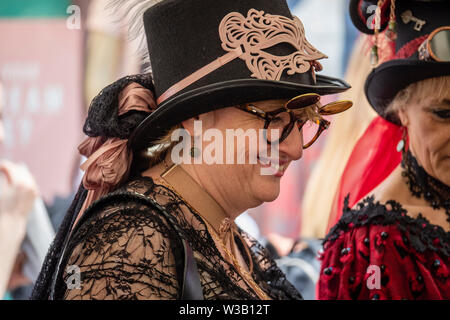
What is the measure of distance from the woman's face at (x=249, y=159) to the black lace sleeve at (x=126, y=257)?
0.93 ft

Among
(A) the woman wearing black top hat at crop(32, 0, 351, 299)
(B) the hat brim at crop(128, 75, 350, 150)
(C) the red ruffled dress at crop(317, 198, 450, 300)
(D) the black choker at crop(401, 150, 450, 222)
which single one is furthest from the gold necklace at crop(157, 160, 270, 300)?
(D) the black choker at crop(401, 150, 450, 222)

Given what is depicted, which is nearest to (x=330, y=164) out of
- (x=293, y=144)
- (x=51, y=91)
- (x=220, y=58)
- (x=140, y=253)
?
(x=51, y=91)

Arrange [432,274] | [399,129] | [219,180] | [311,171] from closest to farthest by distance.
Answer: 1. [219,180]
2. [432,274]
3. [399,129]
4. [311,171]

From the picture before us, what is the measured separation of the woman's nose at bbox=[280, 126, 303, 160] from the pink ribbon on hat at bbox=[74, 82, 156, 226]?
386mm

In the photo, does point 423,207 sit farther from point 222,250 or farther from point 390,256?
point 222,250

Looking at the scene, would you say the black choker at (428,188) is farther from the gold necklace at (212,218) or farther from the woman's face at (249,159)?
the gold necklace at (212,218)

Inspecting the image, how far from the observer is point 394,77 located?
2166 mm

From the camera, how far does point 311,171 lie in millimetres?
3383

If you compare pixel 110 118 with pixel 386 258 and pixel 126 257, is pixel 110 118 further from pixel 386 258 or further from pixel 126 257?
pixel 386 258

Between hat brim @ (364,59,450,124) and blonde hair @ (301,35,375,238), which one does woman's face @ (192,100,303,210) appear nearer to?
hat brim @ (364,59,450,124)
